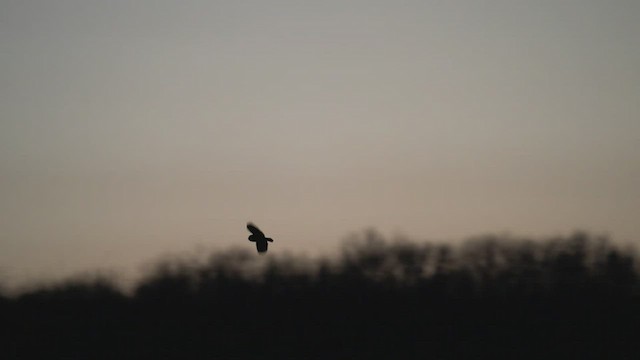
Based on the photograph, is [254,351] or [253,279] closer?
[254,351]

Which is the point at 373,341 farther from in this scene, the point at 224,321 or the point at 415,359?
the point at 224,321

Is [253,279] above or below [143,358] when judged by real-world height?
above

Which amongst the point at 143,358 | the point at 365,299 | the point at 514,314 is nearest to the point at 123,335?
the point at 143,358

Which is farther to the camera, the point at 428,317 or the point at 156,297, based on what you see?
the point at 156,297

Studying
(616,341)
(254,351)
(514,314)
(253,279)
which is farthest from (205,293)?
(616,341)

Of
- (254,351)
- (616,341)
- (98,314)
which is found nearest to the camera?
(616,341)

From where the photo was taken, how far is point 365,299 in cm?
8862

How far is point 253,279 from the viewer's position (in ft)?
303

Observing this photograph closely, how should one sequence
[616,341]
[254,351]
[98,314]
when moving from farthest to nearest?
1. [98,314]
2. [254,351]
3. [616,341]

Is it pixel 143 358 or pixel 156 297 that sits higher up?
pixel 156 297

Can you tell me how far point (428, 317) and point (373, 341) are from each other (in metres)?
5.15

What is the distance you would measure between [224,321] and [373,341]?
13249 mm

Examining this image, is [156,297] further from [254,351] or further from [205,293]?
[254,351]

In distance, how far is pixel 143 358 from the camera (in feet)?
281
